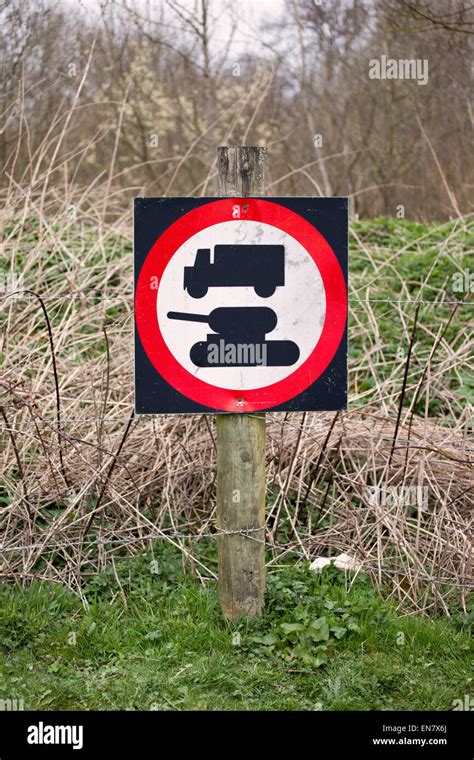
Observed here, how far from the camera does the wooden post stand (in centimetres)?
371

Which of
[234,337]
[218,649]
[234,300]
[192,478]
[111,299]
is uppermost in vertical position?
[111,299]

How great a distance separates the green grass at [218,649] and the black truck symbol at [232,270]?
4.76ft

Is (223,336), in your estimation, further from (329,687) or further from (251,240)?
(329,687)

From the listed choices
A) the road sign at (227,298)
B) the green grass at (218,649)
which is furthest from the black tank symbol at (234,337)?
the green grass at (218,649)

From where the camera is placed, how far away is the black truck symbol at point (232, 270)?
Answer: 3635mm

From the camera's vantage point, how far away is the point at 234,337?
12.0ft

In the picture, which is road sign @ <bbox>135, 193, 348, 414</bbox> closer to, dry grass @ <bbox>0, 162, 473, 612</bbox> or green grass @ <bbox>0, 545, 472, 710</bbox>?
dry grass @ <bbox>0, 162, 473, 612</bbox>

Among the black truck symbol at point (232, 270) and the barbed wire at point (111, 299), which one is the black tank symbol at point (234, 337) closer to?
the black truck symbol at point (232, 270)

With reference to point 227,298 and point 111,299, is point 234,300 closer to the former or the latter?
point 227,298

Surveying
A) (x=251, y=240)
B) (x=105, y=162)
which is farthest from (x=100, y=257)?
(x=105, y=162)

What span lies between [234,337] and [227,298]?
167 mm

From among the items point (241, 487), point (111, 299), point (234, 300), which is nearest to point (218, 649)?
point (241, 487)

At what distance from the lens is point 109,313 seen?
6.80m

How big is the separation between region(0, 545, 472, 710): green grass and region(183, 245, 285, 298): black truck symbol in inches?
57.1
